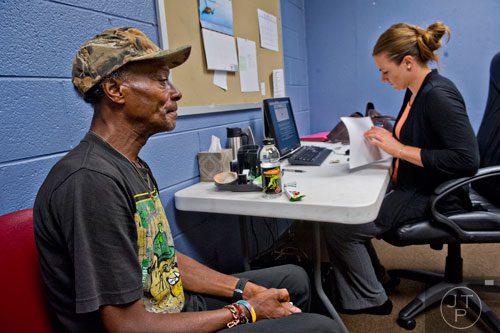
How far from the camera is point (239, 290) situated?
1041mm

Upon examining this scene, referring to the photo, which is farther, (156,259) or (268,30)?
(268,30)

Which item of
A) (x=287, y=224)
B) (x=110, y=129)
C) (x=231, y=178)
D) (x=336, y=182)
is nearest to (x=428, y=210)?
(x=336, y=182)

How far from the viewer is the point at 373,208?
1065 mm

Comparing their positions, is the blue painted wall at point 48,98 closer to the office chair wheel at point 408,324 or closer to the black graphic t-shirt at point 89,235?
the black graphic t-shirt at point 89,235

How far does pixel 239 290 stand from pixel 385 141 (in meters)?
0.90

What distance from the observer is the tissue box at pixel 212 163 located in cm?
152

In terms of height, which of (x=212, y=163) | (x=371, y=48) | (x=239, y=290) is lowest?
(x=239, y=290)

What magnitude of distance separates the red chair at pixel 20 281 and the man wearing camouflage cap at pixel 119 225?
29 millimetres

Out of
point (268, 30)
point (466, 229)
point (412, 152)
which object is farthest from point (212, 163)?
point (268, 30)

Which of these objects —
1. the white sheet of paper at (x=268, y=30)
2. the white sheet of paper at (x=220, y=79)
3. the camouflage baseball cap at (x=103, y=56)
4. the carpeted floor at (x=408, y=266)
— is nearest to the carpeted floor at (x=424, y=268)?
the carpeted floor at (x=408, y=266)

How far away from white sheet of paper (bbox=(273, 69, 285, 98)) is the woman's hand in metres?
0.98

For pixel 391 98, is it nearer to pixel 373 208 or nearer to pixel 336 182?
pixel 336 182

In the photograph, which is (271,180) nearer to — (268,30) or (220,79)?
(220,79)

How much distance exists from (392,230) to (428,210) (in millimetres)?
167
